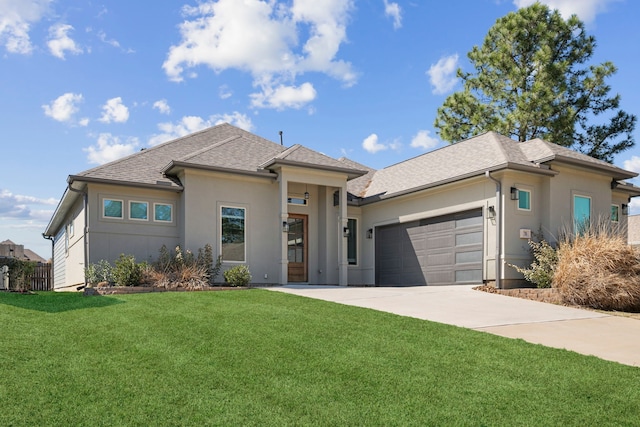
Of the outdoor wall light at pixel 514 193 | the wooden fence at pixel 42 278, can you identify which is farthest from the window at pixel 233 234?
the wooden fence at pixel 42 278

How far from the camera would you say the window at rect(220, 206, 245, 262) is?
617 inches

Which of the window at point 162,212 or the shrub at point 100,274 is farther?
the window at point 162,212

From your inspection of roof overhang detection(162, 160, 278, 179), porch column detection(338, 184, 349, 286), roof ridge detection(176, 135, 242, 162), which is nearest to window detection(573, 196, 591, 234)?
porch column detection(338, 184, 349, 286)

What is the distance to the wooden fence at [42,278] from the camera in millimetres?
21344

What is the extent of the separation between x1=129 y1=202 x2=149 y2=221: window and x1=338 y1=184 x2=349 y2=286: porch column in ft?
18.2

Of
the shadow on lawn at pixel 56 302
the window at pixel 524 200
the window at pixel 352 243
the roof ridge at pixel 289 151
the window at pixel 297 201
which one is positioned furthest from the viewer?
the window at pixel 352 243

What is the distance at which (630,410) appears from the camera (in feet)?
17.6

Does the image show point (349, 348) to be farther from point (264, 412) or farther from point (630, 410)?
point (630, 410)

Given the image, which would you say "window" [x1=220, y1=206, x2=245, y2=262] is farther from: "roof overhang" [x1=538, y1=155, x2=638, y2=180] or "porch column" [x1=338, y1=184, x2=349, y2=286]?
"roof overhang" [x1=538, y1=155, x2=638, y2=180]

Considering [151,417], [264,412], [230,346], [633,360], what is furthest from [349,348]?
[633,360]

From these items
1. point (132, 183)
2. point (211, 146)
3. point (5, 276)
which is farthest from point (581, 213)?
point (5, 276)

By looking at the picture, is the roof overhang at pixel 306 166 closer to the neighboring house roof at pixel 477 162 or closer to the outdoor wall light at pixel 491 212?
the neighboring house roof at pixel 477 162

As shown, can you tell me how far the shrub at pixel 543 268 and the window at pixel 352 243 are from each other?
18.7 ft

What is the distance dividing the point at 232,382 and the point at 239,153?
1157 cm
